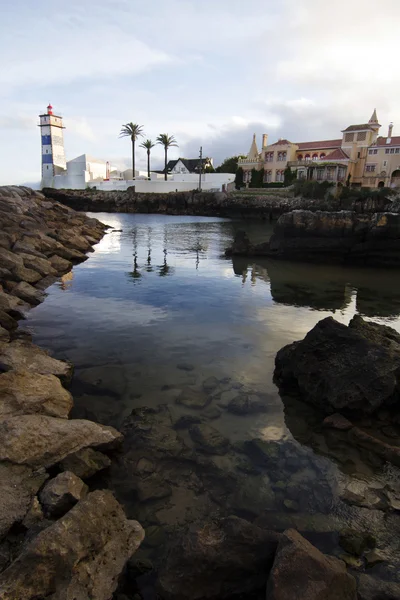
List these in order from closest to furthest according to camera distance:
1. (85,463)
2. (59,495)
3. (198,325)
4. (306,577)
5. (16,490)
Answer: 1. (306,577)
2. (59,495)
3. (16,490)
4. (85,463)
5. (198,325)

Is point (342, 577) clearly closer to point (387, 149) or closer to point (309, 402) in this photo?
point (309, 402)

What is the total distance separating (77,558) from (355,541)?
3.13 meters

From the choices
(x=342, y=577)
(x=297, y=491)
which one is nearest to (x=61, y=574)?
(x=342, y=577)

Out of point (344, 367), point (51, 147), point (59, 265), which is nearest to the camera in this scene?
point (344, 367)

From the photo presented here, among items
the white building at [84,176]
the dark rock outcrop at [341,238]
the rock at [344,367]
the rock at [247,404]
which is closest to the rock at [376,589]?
the rock at [344,367]

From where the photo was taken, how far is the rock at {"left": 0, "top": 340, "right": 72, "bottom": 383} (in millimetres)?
7384

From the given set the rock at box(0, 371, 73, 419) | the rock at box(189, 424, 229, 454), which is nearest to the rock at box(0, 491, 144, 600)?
the rock at box(189, 424, 229, 454)

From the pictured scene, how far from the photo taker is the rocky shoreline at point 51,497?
134 inches

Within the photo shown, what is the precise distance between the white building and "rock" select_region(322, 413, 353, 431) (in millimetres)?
92738

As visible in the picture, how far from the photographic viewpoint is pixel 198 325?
11.9 metres

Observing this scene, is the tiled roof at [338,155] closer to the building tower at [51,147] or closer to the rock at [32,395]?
the building tower at [51,147]

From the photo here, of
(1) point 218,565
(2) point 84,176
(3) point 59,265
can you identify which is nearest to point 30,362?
(1) point 218,565

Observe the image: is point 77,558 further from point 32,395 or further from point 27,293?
point 27,293

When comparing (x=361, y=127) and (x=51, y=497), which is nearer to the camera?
(x=51, y=497)
